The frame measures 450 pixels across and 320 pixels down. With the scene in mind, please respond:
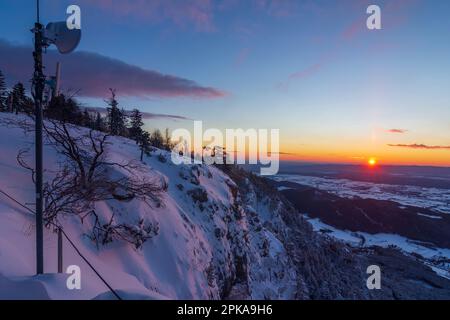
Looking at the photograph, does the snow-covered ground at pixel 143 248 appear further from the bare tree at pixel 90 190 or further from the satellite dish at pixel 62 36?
the satellite dish at pixel 62 36

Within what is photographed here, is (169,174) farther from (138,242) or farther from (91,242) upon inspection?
(91,242)

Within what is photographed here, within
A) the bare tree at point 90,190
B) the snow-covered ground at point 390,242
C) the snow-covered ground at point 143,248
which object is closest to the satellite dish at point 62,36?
the snow-covered ground at point 143,248

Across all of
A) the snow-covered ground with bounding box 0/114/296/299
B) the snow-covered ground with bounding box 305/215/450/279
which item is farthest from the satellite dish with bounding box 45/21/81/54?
the snow-covered ground with bounding box 305/215/450/279

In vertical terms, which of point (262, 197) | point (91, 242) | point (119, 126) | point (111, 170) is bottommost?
point (262, 197)

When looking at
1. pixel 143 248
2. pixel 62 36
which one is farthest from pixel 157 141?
pixel 62 36
